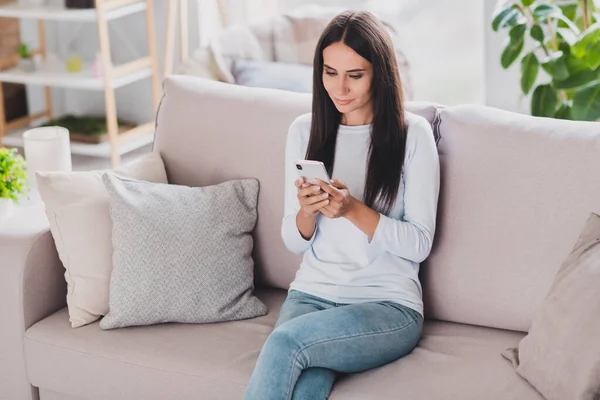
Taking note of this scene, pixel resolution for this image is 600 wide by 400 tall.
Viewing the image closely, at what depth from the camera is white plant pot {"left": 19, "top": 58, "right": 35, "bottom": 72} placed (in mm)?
4332

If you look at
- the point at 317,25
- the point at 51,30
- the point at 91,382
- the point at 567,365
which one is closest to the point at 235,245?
the point at 91,382

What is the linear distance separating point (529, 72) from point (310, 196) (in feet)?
4.21

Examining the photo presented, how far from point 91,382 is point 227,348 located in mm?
327

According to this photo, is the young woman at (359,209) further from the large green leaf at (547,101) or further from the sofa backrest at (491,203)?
the large green leaf at (547,101)

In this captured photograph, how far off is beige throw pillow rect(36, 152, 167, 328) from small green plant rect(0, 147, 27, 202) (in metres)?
0.25

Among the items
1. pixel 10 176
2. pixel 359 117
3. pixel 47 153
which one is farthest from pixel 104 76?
pixel 359 117

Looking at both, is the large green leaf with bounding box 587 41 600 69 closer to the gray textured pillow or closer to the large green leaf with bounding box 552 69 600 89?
the large green leaf with bounding box 552 69 600 89

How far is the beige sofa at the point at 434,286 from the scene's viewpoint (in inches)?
78.6

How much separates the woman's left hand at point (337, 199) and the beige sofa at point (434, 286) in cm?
29

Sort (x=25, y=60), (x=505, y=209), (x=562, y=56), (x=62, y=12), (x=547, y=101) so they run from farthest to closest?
(x=25, y=60) < (x=62, y=12) < (x=547, y=101) < (x=562, y=56) < (x=505, y=209)

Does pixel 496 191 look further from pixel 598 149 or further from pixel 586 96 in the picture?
pixel 586 96

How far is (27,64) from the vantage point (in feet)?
14.2

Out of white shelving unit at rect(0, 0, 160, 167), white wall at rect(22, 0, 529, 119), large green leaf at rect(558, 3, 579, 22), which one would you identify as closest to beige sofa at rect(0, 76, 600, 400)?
large green leaf at rect(558, 3, 579, 22)

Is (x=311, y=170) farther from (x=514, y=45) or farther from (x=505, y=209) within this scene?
(x=514, y=45)
